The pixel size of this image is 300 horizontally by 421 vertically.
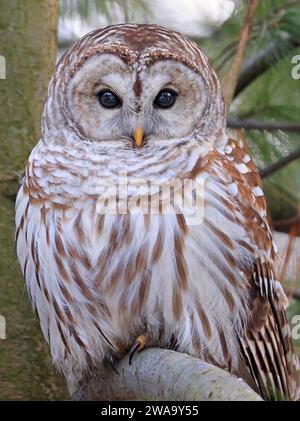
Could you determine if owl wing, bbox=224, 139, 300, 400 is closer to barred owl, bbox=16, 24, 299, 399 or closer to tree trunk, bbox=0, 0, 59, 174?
barred owl, bbox=16, 24, 299, 399

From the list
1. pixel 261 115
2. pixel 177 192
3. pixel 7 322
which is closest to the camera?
pixel 177 192

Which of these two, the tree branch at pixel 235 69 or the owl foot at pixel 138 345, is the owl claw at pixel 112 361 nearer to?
the owl foot at pixel 138 345

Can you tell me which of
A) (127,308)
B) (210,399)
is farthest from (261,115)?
(210,399)

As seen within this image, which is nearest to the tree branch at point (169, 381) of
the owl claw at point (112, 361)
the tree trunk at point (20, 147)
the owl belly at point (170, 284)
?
the owl claw at point (112, 361)

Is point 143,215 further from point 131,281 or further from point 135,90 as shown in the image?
point 135,90

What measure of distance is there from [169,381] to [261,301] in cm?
82

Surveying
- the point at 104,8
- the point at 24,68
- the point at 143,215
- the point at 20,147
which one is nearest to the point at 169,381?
the point at 143,215

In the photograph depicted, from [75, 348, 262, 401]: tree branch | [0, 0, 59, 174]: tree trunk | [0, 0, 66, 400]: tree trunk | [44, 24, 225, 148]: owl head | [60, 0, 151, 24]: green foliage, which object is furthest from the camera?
[60, 0, 151, 24]: green foliage

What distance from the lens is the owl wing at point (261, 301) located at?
3.18 metres

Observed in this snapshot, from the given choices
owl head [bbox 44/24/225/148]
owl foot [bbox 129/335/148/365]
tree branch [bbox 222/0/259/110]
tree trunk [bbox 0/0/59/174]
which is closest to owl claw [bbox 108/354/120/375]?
owl foot [bbox 129/335/148/365]

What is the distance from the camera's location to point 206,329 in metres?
3.11

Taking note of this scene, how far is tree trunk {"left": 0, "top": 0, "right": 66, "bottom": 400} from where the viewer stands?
11.1 ft
